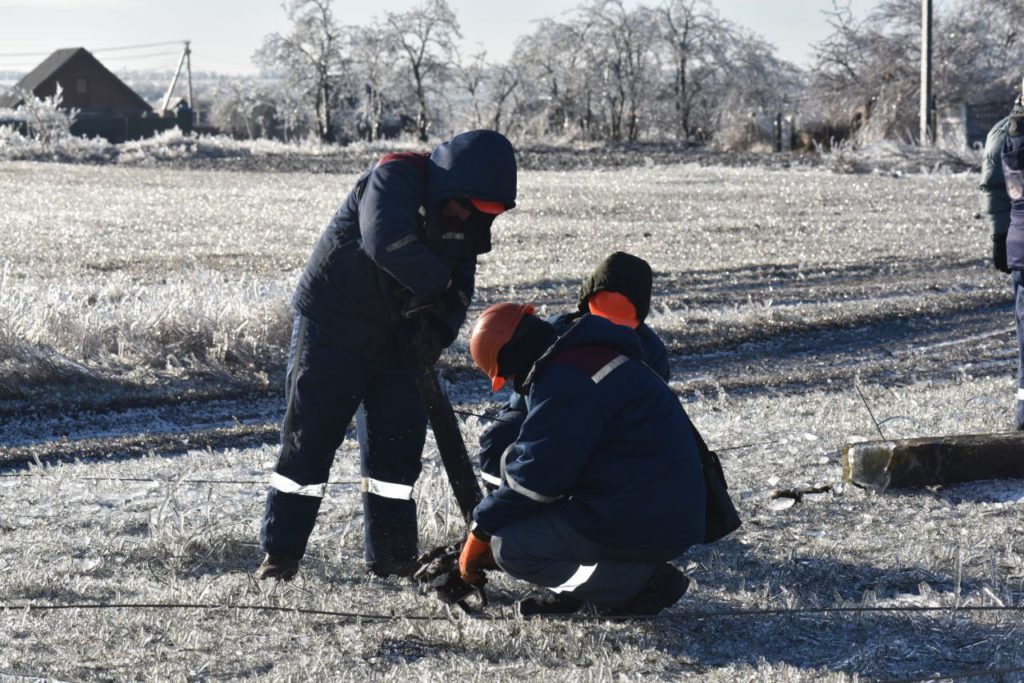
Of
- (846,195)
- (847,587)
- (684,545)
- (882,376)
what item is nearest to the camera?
(684,545)

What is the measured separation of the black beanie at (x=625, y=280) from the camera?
632 cm

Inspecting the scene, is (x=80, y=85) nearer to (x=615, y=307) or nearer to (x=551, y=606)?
(x=615, y=307)

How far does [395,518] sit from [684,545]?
4.37 ft

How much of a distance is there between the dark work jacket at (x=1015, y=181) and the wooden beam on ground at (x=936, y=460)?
1.11 metres

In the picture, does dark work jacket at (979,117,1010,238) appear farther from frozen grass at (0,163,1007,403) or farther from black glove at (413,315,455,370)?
frozen grass at (0,163,1007,403)

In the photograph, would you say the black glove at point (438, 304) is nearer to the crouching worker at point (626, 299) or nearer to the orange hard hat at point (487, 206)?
the orange hard hat at point (487, 206)

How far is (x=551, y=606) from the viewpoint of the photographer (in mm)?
4840

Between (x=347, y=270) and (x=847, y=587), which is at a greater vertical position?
(x=347, y=270)

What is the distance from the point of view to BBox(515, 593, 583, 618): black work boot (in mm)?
4809

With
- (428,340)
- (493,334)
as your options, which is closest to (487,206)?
(428,340)

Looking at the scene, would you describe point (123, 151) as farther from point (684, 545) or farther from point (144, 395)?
point (684, 545)

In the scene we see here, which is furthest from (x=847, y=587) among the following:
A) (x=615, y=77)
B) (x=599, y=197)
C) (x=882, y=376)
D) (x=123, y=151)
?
(x=615, y=77)

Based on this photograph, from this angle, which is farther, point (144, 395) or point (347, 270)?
point (144, 395)

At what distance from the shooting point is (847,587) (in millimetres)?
5180
